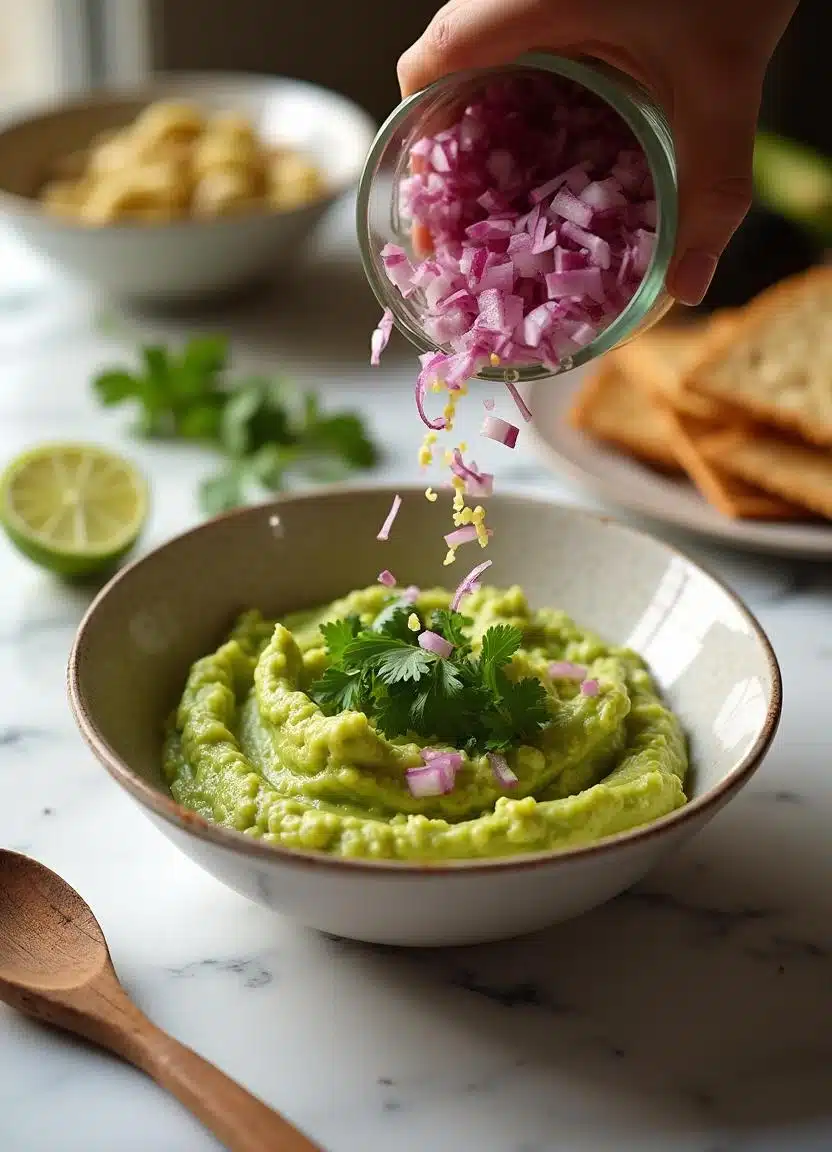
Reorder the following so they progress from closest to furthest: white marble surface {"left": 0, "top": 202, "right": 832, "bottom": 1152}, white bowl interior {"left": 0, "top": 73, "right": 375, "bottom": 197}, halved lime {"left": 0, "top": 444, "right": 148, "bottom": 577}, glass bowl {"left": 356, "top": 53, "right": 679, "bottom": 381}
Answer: white marble surface {"left": 0, "top": 202, "right": 832, "bottom": 1152}, glass bowl {"left": 356, "top": 53, "right": 679, "bottom": 381}, halved lime {"left": 0, "top": 444, "right": 148, "bottom": 577}, white bowl interior {"left": 0, "top": 73, "right": 375, "bottom": 197}

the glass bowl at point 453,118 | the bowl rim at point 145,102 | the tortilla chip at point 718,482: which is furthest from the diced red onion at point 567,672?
the bowl rim at point 145,102

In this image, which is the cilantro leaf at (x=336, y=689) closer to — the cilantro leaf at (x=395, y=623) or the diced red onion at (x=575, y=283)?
the cilantro leaf at (x=395, y=623)

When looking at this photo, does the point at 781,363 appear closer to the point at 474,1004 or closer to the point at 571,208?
the point at 571,208

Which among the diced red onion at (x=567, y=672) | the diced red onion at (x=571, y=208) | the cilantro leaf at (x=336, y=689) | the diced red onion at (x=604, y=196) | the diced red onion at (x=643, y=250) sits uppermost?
the diced red onion at (x=604, y=196)

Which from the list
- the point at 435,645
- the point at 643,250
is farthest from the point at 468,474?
the point at 643,250

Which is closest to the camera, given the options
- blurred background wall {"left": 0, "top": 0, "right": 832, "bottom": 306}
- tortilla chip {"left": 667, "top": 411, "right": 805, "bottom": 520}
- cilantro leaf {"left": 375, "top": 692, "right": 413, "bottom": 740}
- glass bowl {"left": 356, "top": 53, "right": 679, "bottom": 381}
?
glass bowl {"left": 356, "top": 53, "right": 679, "bottom": 381}

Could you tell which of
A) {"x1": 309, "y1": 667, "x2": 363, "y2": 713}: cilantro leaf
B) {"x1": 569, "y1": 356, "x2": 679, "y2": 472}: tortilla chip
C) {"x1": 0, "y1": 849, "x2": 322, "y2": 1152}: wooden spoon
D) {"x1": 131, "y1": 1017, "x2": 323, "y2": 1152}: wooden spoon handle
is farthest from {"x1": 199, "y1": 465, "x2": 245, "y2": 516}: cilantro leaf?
{"x1": 131, "y1": 1017, "x2": 323, "y2": 1152}: wooden spoon handle

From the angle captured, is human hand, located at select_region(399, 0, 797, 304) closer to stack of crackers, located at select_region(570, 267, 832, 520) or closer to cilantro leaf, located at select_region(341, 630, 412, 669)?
cilantro leaf, located at select_region(341, 630, 412, 669)
